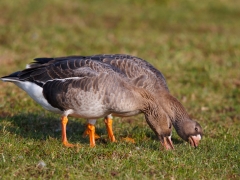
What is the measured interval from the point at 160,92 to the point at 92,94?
1.10m

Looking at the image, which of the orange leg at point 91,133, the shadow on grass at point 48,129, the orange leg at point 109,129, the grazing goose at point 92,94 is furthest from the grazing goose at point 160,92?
the shadow on grass at point 48,129

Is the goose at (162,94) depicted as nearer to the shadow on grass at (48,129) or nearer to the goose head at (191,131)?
the goose head at (191,131)

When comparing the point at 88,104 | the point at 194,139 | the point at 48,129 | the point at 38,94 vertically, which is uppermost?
the point at 38,94

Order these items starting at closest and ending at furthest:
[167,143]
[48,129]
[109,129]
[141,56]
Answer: [167,143] → [109,129] → [48,129] → [141,56]

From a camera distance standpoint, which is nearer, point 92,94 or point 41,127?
point 92,94

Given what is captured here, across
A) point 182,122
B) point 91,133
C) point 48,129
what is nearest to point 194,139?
point 182,122

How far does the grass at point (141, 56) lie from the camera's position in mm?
6043

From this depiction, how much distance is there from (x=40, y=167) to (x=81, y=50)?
Answer: 7456 mm

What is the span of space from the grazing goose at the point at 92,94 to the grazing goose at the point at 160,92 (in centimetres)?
13

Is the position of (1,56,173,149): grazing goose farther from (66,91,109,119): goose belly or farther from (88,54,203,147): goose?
(88,54,203,147): goose

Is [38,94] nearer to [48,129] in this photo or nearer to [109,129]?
[48,129]

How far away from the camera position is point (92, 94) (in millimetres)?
6922

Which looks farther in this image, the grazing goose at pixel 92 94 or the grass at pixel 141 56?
the grazing goose at pixel 92 94

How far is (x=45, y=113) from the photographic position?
8781 mm
